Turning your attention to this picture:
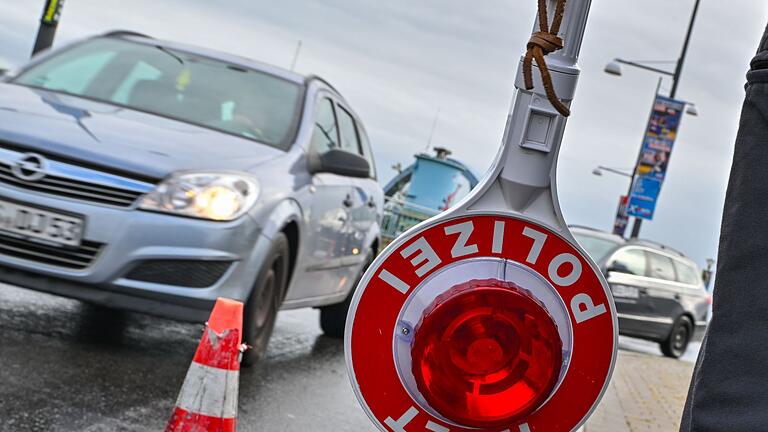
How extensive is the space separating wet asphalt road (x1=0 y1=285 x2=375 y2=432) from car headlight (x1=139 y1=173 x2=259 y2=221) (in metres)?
0.83

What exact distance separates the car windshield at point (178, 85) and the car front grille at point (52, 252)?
1326mm

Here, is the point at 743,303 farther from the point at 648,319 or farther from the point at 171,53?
the point at 648,319

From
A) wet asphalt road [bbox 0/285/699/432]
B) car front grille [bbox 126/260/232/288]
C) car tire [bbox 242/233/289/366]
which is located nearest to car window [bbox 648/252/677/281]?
wet asphalt road [bbox 0/285/699/432]

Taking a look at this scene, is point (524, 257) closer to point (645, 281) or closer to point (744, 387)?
point (744, 387)

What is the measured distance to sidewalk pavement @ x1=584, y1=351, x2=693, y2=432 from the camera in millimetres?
6833

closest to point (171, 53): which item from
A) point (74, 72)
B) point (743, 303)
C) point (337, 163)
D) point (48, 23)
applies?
point (74, 72)

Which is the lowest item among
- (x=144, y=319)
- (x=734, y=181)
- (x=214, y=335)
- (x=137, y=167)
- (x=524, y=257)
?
(x=144, y=319)

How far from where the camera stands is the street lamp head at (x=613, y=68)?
34.4 meters

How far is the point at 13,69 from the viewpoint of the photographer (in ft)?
24.1

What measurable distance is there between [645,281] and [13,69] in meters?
13.1

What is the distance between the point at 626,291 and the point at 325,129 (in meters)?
11.3

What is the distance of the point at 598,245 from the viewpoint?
18953 mm

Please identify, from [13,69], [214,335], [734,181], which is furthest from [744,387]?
[13,69]

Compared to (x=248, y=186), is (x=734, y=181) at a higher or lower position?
higher
